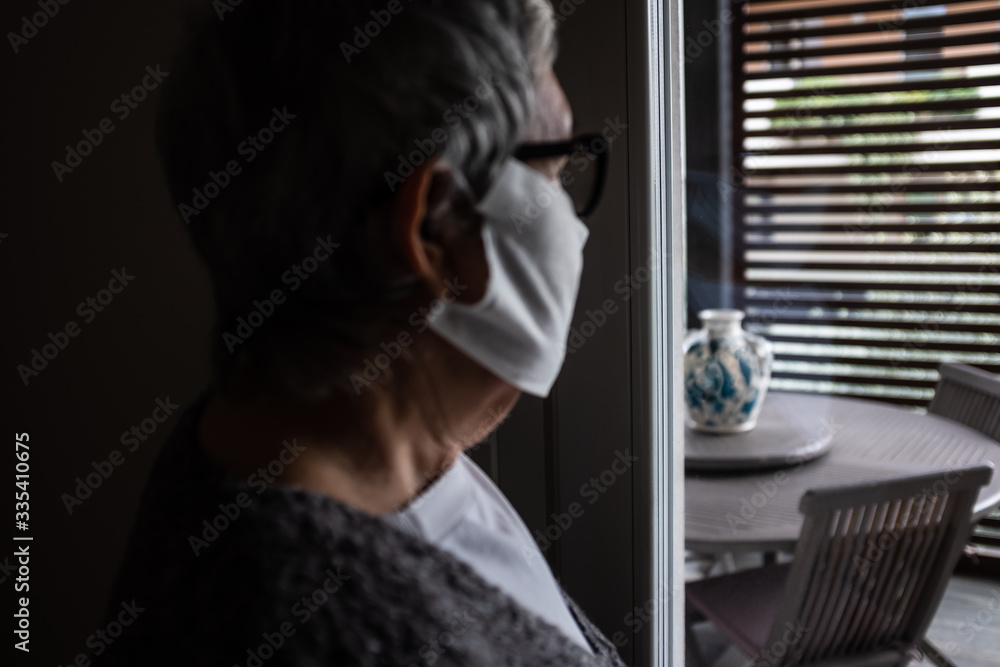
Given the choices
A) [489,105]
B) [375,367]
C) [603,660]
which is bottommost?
[603,660]

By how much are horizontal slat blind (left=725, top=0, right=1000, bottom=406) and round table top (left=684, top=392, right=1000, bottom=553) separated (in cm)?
4

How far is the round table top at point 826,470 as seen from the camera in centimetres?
95

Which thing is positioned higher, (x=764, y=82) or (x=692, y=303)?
(x=764, y=82)

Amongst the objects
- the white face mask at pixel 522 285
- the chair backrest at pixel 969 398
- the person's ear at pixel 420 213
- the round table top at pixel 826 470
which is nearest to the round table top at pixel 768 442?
the round table top at pixel 826 470

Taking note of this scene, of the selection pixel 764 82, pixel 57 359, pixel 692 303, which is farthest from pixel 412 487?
pixel 57 359

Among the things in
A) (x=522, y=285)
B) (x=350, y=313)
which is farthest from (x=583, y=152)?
(x=350, y=313)

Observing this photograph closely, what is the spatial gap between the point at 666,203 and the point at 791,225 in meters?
0.15

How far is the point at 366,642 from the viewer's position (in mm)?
602

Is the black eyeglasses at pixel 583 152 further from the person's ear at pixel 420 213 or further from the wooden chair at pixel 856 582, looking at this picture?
the wooden chair at pixel 856 582

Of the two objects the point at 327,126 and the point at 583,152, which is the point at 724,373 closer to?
the point at 583,152

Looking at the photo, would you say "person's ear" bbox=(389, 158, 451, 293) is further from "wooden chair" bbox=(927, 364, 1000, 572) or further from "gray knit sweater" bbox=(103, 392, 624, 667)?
"wooden chair" bbox=(927, 364, 1000, 572)

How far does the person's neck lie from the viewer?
0.70m

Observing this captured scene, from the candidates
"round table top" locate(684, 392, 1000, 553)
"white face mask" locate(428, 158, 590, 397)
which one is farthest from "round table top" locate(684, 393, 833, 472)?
"white face mask" locate(428, 158, 590, 397)

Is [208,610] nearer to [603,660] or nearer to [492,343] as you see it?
[492,343]
